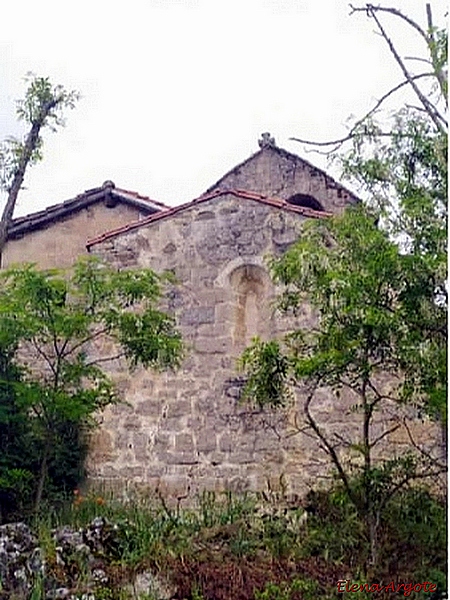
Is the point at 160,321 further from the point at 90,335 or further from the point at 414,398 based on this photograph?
the point at 414,398

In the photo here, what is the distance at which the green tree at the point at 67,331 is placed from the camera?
28.0ft

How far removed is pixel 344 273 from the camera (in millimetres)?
6883

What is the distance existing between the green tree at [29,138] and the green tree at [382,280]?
13.0 feet

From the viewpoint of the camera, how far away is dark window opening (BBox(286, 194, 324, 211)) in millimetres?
14836

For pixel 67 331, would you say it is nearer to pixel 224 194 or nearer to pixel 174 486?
pixel 174 486

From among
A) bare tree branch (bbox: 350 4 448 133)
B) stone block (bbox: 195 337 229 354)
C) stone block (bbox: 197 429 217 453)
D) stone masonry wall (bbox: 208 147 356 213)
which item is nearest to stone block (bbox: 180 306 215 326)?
stone block (bbox: 195 337 229 354)

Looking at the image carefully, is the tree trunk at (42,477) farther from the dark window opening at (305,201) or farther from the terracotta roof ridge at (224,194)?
the dark window opening at (305,201)

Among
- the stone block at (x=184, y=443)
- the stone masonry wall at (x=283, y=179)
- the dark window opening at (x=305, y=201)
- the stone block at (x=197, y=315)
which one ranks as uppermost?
the stone masonry wall at (x=283, y=179)

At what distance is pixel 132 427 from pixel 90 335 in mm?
1642

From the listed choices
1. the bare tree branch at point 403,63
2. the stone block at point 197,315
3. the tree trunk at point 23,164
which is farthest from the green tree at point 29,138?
the bare tree branch at point 403,63

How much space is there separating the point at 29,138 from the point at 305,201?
5744mm

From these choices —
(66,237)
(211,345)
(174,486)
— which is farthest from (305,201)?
(174,486)

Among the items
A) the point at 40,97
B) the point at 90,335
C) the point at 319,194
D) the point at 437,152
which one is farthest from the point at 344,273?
the point at 319,194

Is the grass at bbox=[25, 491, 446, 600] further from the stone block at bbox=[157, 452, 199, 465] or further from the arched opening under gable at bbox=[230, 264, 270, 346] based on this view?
the arched opening under gable at bbox=[230, 264, 270, 346]
